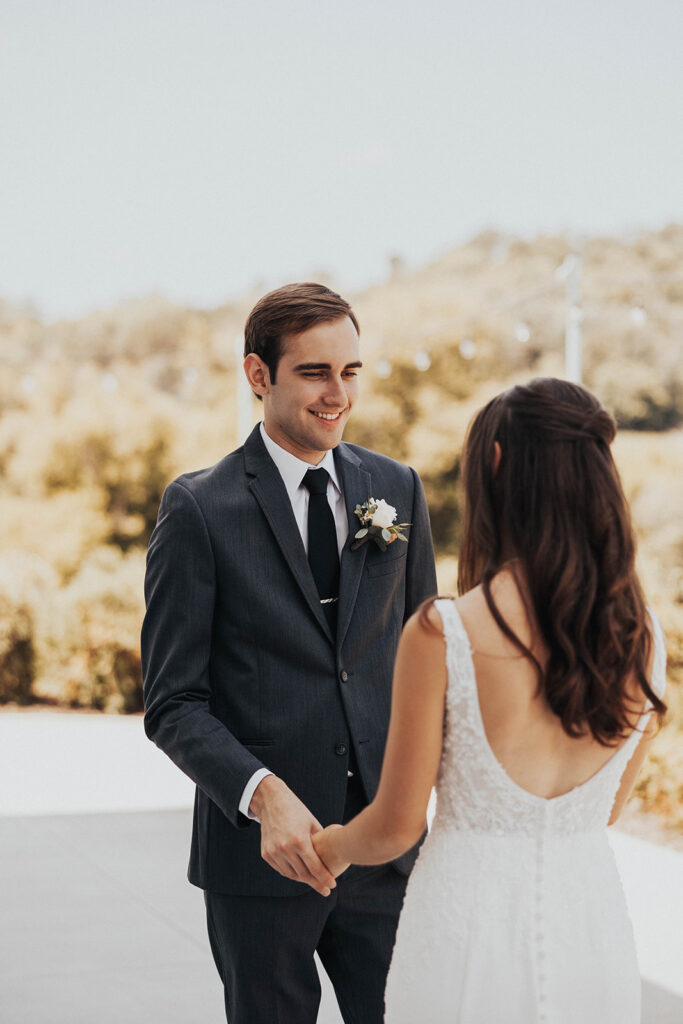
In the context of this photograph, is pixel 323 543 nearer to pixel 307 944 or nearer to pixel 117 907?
pixel 307 944

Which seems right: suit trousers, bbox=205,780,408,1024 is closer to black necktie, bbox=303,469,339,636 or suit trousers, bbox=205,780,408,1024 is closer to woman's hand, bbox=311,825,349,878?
woman's hand, bbox=311,825,349,878

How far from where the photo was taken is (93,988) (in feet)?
14.0

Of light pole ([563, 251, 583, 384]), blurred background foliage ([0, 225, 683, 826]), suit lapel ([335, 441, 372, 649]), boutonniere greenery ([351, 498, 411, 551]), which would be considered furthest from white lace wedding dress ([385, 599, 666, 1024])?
blurred background foliage ([0, 225, 683, 826])

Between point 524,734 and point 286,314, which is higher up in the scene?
point 286,314

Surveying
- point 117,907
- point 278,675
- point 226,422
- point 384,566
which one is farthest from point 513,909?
point 226,422

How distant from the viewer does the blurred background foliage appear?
37.3 feet

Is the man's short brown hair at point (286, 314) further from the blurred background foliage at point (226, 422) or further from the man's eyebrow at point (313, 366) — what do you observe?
the blurred background foliage at point (226, 422)

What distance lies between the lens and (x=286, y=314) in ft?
6.89

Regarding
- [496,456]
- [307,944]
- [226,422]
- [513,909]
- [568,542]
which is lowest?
[226,422]

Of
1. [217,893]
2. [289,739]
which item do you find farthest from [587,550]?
[217,893]

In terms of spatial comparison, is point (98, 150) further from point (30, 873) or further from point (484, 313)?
point (30, 873)

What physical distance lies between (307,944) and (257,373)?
1.01 meters

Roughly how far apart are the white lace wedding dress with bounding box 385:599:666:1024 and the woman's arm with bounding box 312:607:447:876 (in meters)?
0.04

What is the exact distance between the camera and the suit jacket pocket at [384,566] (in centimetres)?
215
